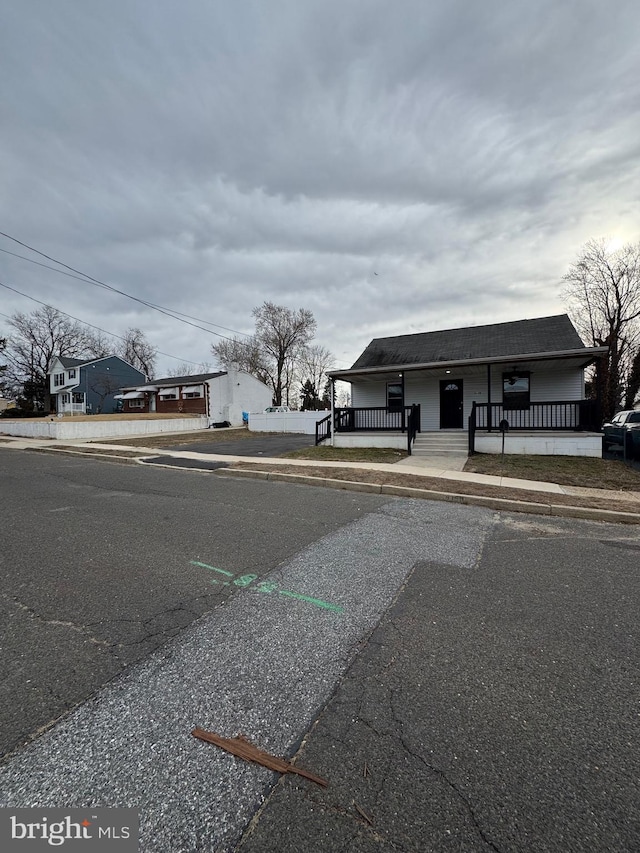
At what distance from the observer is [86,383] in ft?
143

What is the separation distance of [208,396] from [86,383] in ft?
59.6

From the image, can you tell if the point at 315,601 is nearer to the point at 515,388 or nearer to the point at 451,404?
the point at 451,404

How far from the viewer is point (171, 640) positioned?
2684 mm

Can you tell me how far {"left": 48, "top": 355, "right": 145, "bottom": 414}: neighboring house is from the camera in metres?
42.9

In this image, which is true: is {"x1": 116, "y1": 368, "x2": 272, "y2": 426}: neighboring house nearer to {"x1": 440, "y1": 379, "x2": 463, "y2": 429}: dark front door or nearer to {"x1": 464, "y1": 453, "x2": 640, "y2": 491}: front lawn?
{"x1": 440, "y1": 379, "x2": 463, "y2": 429}: dark front door

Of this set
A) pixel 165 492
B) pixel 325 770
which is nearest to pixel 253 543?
pixel 325 770

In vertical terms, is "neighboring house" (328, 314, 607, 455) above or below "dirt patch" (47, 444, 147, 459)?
above

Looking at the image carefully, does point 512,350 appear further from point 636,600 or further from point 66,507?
point 66,507

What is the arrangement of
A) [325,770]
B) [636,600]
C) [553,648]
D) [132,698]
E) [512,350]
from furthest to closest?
[512,350], [636,600], [553,648], [132,698], [325,770]

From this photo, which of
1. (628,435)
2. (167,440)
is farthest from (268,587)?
(167,440)

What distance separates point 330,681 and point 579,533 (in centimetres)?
464

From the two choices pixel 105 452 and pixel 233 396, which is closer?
pixel 105 452

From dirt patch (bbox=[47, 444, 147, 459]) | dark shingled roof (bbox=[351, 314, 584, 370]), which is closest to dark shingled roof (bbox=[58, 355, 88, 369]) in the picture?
dirt patch (bbox=[47, 444, 147, 459])

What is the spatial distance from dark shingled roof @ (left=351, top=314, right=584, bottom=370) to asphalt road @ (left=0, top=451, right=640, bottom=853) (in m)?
11.9
